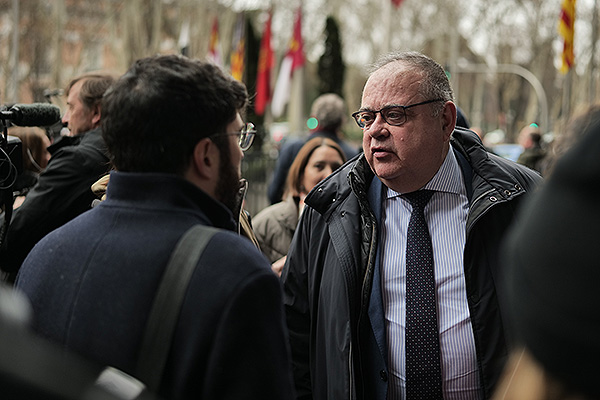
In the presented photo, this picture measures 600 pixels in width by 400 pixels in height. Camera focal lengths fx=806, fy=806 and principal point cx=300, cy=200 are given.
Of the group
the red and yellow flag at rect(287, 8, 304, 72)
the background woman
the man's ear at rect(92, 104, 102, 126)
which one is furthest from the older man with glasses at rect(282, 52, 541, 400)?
the red and yellow flag at rect(287, 8, 304, 72)

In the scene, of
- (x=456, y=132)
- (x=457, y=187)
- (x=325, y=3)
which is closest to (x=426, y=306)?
(x=457, y=187)

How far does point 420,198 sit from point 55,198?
192 cm

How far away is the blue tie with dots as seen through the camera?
9.92 feet

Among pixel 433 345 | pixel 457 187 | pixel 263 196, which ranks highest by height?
pixel 457 187

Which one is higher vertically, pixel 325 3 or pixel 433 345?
pixel 325 3

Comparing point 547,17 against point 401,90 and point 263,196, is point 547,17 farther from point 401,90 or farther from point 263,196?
point 401,90

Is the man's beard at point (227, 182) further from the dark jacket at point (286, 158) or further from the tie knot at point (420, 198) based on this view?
the dark jacket at point (286, 158)

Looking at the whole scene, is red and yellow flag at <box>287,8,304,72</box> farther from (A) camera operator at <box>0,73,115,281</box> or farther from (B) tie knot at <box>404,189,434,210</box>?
(B) tie knot at <box>404,189,434,210</box>

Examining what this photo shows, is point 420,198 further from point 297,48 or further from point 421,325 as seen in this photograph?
point 297,48

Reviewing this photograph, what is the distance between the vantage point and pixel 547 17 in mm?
41781

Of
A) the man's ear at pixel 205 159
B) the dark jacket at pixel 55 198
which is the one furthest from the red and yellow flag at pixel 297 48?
the man's ear at pixel 205 159

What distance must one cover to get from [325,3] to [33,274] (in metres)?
38.5

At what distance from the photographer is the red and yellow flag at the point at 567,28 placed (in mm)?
13945

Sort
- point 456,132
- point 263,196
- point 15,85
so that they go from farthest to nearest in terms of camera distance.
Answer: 1. point 15,85
2. point 263,196
3. point 456,132
